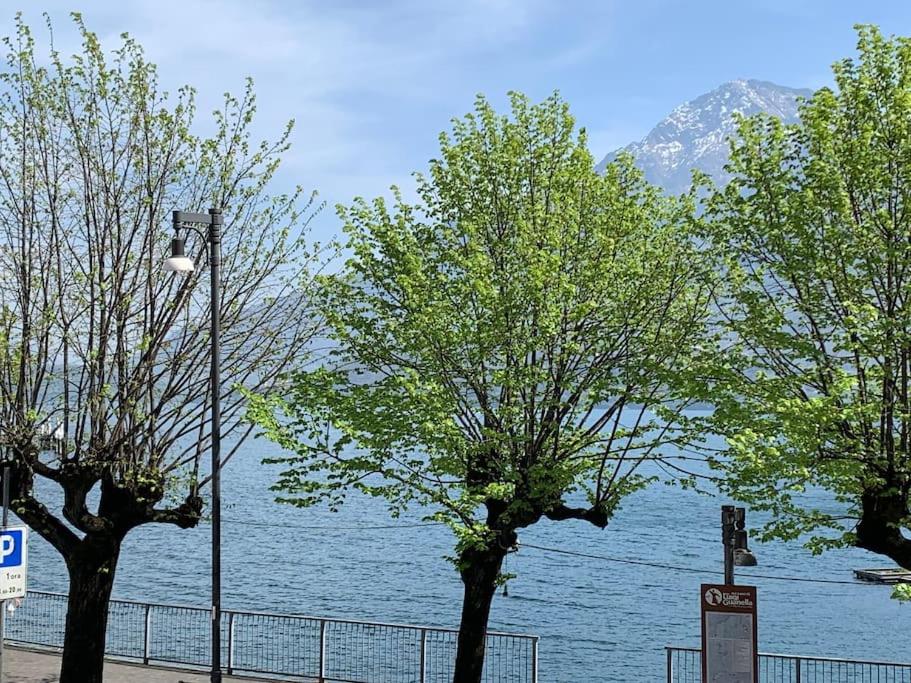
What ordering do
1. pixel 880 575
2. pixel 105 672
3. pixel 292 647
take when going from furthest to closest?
1. pixel 880 575
2. pixel 292 647
3. pixel 105 672

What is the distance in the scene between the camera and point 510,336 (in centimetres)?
1738

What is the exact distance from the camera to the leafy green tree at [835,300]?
15.0 m

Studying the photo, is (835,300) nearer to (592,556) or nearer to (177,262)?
(177,262)

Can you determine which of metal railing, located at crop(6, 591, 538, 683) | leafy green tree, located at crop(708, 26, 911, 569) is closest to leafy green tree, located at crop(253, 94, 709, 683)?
leafy green tree, located at crop(708, 26, 911, 569)

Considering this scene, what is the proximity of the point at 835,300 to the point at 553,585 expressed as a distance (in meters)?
50.0

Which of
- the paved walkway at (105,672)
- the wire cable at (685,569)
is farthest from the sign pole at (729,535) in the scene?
the wire cable at (685,569)

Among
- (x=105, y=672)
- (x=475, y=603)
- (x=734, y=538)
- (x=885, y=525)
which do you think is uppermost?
(x=885, y=525)

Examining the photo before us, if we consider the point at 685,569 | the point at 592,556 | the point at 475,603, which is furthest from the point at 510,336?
the point at 592,556

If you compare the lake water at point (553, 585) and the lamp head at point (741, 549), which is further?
the lake water at point (553, 585)

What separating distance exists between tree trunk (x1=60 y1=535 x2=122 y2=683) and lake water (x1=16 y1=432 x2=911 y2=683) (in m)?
17.5

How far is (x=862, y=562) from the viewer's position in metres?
74.9

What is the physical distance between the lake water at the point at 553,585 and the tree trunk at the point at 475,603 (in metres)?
19.3

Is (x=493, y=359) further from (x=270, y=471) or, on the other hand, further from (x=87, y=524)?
(x=270, y=471)

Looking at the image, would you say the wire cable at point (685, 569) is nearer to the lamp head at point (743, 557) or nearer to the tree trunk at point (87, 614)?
the tree trunk at point (87, 614)
